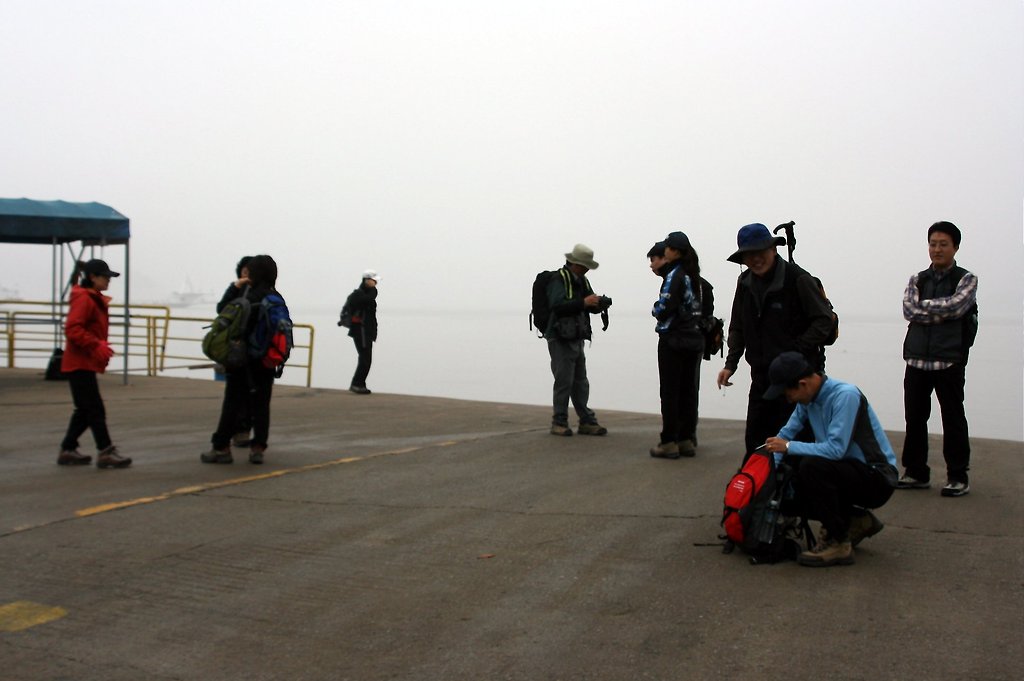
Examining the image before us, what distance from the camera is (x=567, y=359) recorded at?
35.0 feet

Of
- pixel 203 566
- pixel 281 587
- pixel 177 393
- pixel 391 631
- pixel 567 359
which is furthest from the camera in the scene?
pixel 177 393

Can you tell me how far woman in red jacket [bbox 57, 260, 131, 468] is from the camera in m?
8.56

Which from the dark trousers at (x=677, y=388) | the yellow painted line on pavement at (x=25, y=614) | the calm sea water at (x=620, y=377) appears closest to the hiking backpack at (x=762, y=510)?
the dark trousers at (x=677, y=388)

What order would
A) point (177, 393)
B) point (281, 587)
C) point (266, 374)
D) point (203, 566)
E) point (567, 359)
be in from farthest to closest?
point (177, 393), point (567, 359), point (266, 374), point (203, 566), point (281, 587)

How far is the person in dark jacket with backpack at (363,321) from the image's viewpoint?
17.5 m

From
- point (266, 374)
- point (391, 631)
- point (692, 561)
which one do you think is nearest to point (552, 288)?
point (266, 374)

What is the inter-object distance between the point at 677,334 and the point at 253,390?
3642 mm

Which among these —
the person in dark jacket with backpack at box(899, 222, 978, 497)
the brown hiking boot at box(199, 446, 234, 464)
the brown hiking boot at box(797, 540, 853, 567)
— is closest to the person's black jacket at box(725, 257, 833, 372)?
the person in dark jacket with backpack at box(899, 222, 978, 497)

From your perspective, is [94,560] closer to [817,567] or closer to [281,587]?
[281,587]

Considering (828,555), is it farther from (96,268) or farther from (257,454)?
(96,268)

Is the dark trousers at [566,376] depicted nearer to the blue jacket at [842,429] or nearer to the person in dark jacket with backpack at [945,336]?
the person in dark jacket with backpack at [945,336]

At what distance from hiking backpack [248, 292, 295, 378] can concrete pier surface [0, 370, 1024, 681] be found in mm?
947

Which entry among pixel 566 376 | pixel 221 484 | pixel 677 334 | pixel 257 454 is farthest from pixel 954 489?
pixel 257 454

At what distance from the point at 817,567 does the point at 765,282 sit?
1.91m
